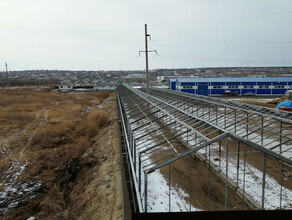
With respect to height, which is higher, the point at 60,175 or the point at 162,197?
the point at 162,197

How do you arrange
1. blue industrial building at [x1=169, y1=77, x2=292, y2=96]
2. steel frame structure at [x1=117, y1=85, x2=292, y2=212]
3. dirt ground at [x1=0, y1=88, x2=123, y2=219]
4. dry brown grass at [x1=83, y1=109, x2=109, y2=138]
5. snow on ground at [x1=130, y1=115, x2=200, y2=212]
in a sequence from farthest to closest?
blue industrial building at [x1=169, y1=77, x2=292, y2=96]
dry brown grass at [x1=83, y1=109, x2=109, y2=138]
dirt ground at [x1=0, y1=88, x2=123, y2=219]
snow on ground at [x1=130, y1=115, x2=200, y2=212]
steel frame structure at [x1=117, y1=85, x2=292, y2=212]

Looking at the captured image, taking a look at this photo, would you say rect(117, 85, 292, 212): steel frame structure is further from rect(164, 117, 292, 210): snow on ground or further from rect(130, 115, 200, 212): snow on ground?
rect(130, 115, 200, 212): snow on ground

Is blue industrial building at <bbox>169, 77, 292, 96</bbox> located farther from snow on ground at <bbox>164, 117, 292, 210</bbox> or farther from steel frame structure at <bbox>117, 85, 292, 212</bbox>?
snow on ground at <bbox>164, 117, 292, 210</bbox>

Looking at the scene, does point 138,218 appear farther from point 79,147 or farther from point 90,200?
point 79,147

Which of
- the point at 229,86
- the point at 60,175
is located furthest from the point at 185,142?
the point at 229,86

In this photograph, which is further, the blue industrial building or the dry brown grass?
the blue industrial building

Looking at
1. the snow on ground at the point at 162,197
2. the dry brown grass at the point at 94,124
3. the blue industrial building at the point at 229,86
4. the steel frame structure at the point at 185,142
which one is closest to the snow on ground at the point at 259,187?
the steel frame structure at the point at 185,142

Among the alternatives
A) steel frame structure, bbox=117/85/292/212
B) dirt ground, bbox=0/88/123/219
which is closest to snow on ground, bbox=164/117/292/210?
steel frame structure, bbox=117/85/292/212

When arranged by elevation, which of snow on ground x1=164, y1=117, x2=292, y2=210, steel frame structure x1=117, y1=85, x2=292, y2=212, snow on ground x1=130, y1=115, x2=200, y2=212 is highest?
steel frame structure x1=117, y1=85, x2=292, y2=212

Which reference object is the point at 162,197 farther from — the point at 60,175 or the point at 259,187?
the point at 60,175

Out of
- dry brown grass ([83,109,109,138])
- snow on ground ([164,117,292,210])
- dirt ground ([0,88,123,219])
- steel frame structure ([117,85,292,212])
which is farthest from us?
dry brown grass ([83,109,109,138])

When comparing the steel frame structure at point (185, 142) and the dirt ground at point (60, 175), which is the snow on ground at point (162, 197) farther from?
the dirt ground at point (60, 175)

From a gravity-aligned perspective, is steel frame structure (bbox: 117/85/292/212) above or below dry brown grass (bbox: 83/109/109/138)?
above

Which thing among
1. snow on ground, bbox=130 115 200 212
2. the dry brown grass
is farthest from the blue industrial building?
snow on ground, bbox=130 115 200 212
